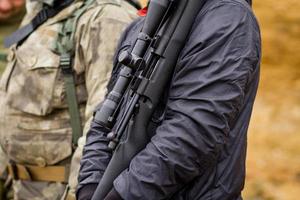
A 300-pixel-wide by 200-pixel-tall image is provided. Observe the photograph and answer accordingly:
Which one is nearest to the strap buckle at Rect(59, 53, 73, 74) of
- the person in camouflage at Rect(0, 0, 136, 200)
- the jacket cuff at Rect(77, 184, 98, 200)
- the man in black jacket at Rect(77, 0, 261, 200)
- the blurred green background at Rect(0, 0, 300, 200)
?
the person in camouflage at Rect(0, 0, 136, 200)

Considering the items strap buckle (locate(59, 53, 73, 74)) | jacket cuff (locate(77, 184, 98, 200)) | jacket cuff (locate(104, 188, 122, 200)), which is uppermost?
strap buckle (locate(59, 53, 73, 74))

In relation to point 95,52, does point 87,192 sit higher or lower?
lower

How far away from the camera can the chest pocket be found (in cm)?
281

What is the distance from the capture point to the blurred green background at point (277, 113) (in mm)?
A: 4754

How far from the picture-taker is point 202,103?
1.85 m

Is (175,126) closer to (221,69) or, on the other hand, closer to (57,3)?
(221,69)

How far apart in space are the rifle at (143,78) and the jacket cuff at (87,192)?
101 millimetres

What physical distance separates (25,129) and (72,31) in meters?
0.48

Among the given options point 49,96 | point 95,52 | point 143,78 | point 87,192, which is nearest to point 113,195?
point 87,192

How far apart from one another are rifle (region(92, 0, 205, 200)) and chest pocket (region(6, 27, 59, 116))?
82 centimetres

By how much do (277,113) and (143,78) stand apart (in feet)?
10.4

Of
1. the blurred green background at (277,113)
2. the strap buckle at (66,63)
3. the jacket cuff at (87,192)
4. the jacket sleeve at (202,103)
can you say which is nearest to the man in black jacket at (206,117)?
the jacket sleeve at (202,103)

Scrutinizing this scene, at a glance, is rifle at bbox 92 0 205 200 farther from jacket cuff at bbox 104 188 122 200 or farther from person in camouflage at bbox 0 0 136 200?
person in camouflage at bbox 0 0 136 200

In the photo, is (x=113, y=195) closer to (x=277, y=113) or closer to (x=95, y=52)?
(x=95, y=52)
